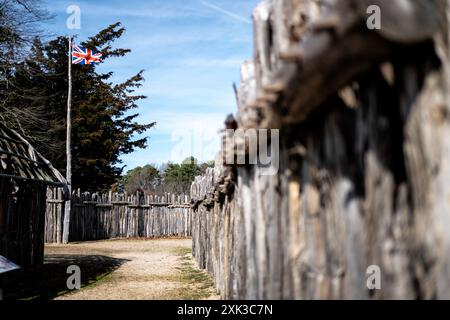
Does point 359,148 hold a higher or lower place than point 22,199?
higher

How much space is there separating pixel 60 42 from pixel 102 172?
8749 millimetres

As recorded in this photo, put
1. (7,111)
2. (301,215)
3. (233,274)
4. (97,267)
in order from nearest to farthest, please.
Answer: (301,215), (233,274), (97,267), (7,111)

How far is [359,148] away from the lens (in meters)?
2.05

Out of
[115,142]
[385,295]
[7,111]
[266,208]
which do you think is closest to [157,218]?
[7,111]

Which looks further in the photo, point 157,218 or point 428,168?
point 157,218

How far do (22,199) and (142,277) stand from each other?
2.63 m

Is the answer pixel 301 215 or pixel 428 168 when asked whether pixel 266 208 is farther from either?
pixel 428 168

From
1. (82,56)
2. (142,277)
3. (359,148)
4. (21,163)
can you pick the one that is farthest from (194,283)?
(82,56)

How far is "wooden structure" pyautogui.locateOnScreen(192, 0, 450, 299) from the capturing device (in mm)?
1666

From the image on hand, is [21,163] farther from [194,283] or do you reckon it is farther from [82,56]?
[82,56]

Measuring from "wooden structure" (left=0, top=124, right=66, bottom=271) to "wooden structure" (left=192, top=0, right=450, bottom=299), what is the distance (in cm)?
615

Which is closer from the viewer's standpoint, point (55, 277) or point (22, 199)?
point (22, 199)
